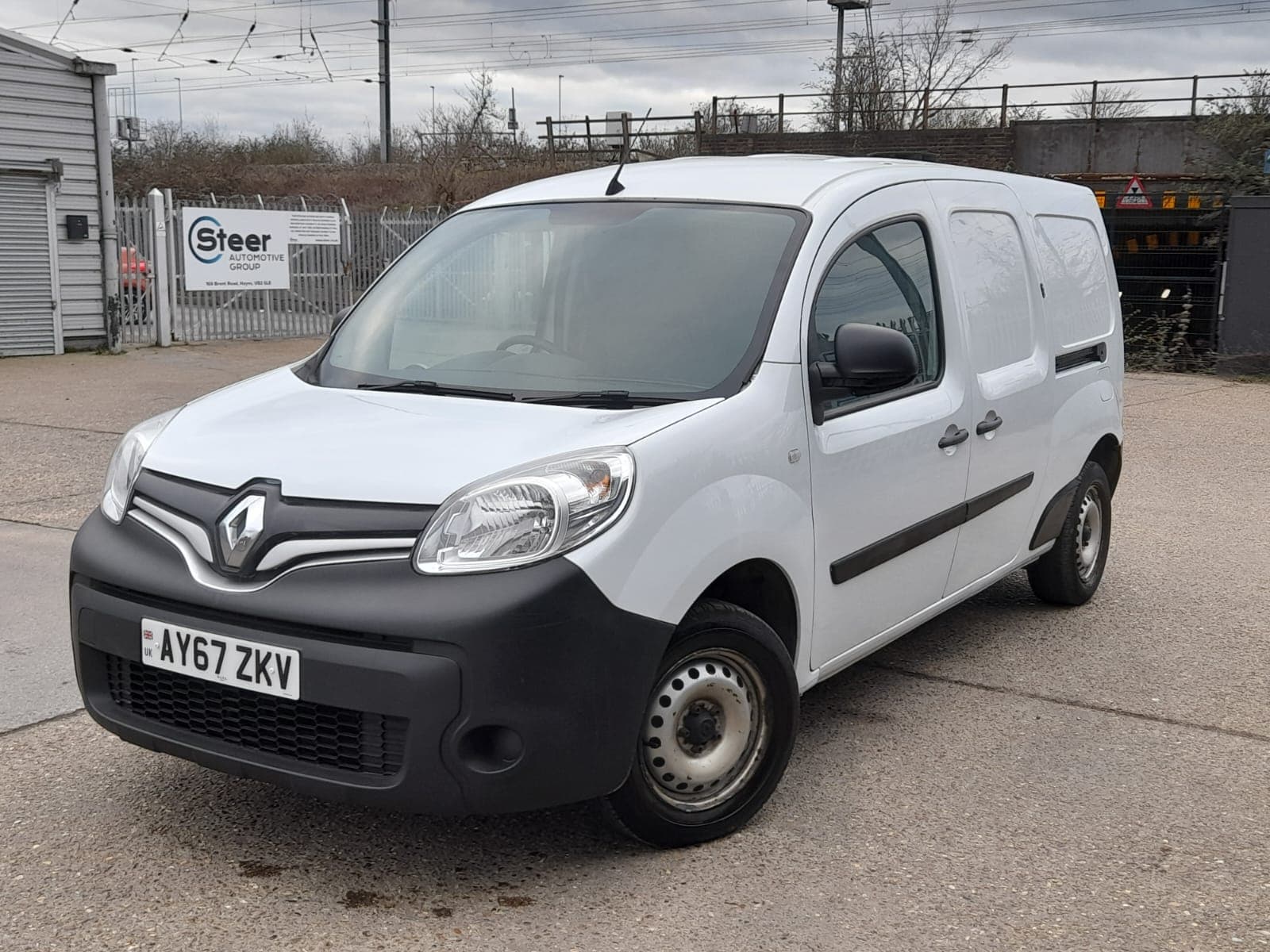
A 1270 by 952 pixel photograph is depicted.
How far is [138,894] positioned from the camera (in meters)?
3.15

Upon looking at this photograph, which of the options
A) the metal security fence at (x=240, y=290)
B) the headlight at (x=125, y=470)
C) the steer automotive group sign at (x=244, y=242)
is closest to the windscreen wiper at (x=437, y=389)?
the headlight at (x=125, y=470)

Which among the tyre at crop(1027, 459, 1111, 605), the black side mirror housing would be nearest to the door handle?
the black side mirror housing

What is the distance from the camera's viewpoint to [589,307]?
155 inches

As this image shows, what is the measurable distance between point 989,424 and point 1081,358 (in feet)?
3.79

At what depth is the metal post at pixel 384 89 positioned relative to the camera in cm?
4494

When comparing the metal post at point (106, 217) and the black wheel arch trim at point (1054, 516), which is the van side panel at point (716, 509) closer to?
the black wheel arch trim at point (1054, 516)

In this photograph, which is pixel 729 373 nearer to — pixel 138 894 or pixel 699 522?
pixel 699 522

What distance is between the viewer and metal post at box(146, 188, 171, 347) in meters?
17.8

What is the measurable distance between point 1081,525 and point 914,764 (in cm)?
206

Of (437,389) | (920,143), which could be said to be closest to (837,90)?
(920,143)

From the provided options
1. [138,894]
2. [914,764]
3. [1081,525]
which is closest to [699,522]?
[914,764]

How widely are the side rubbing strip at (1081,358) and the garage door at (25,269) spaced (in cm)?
1414

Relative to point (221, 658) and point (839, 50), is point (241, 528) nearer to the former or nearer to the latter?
point (221, 658)

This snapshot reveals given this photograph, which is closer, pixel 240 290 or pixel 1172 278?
pixel 1172 278
